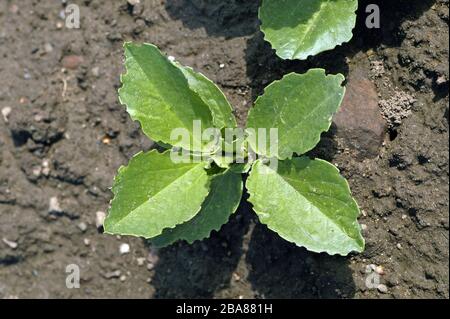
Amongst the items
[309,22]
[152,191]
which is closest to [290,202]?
[152,191]

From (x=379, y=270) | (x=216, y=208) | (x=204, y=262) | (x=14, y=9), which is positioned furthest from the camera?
(x=14, y=9)

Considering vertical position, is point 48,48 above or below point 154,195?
above

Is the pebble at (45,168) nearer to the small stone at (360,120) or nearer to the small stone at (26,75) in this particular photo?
the small stone at (26,75)

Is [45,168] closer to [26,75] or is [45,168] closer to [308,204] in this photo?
[26,75]

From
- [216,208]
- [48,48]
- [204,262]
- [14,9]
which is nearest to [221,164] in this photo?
[216,208]

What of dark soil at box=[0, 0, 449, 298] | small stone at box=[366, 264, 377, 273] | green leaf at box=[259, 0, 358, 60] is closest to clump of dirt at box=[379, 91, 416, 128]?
dark soil at box=[0, 0, 449, 298]

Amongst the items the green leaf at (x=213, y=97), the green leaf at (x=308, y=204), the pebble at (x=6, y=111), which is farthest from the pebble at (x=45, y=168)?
the green leaf at (x=308, y=204)

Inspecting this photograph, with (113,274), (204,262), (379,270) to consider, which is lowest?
(113,274)

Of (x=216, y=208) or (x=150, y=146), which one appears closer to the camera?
(x=216, y=208)

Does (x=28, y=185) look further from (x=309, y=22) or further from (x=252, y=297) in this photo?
(x=309, y=22)
